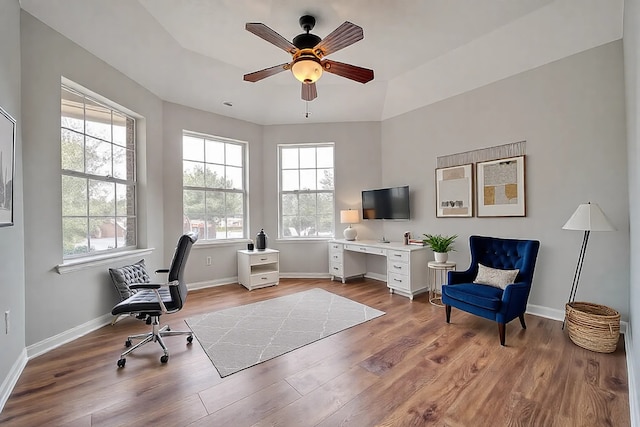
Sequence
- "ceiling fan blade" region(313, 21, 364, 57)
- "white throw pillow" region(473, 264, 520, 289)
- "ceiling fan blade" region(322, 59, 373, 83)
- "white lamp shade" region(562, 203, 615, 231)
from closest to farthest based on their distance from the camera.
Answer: "ceiling fan blade" region(313, 21, 364, 57)
"white lamp shade" region(562, 203, 615, 231)
"ceiling fan blade" region(322, 59, 373, 83)
"white throw pillow" region(473, 264, 520, 289)

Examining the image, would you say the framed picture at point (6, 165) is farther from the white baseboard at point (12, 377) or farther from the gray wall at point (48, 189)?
the white baseboard at point (12, 377)

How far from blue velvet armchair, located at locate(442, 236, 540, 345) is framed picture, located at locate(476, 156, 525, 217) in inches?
18.8

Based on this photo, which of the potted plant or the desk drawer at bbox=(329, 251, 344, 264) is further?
the desk drawer at bbox=(329, 251, 344, 264)

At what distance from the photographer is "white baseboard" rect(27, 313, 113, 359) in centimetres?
232

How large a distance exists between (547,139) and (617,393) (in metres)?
2.42

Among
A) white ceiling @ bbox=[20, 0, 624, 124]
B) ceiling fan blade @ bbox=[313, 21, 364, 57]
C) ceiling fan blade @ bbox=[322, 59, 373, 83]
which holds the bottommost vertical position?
ceiling fan blade @ bbox=[322, 59, 373, 83]

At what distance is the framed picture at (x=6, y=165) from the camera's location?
178 cm

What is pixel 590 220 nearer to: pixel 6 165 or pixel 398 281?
pixel 398 281

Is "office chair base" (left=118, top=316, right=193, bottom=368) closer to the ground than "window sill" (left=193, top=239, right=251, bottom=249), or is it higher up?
closer to the ground

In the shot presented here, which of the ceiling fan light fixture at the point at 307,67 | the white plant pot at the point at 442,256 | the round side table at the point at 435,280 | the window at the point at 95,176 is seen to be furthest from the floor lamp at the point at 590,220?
the window at the point at 95,176

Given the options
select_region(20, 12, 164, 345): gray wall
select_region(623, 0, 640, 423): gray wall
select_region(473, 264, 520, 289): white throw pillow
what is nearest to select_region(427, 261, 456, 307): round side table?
select_region(473, 264, 520, 289): white throw pillow

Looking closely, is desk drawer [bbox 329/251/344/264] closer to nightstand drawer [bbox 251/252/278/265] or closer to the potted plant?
nightstand drawer [bbox 251/252/278/265]

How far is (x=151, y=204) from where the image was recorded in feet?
12.4

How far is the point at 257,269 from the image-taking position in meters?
4.56
